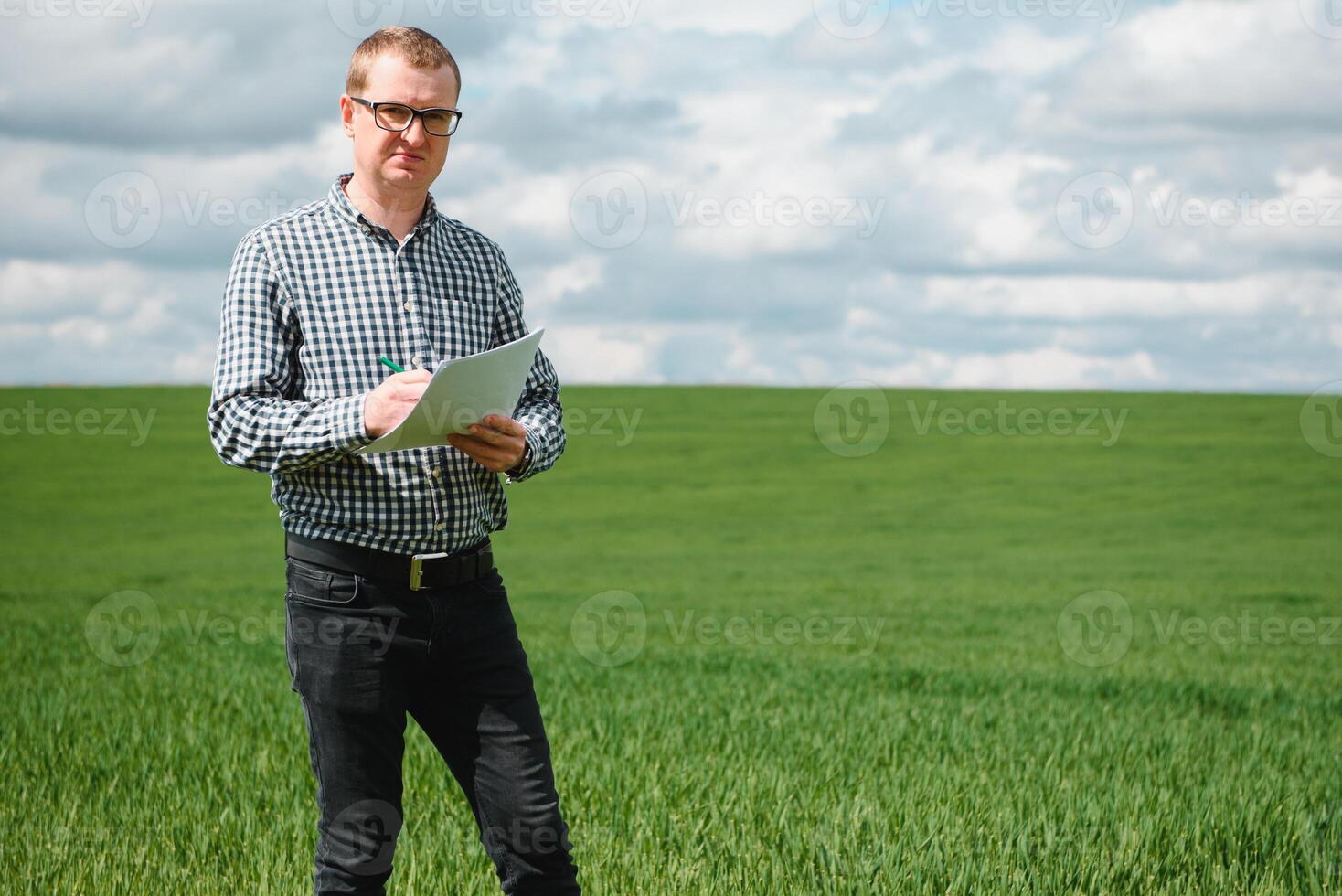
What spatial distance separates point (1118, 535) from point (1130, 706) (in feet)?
65.2

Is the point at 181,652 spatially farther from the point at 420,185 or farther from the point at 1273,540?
the point at 1273,540

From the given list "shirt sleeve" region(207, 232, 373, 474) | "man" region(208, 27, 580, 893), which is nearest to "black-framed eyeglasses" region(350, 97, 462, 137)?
"man" region(208, 27, 580, 893)

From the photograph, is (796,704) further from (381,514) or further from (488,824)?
(381,514)

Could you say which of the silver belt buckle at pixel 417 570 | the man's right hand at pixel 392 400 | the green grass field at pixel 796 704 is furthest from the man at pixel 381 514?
the green grass field at pixel 796 704

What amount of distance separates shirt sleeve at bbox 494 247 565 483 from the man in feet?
0.12

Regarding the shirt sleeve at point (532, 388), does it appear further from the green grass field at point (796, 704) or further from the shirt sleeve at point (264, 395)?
the green grass field at point (796, 704)

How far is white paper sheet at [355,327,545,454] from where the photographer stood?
2.87 meters

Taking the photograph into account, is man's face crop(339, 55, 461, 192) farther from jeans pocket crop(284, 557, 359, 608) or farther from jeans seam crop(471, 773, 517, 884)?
jeans seam crop(471, 773, 517, 884)

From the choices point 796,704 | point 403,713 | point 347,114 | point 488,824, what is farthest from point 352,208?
point 796,704

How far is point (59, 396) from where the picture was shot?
151 ft

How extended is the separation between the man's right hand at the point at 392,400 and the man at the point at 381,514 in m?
0.17

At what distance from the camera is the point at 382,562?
324 cm

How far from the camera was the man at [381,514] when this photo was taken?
321cm

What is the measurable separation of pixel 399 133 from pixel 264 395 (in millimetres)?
771
